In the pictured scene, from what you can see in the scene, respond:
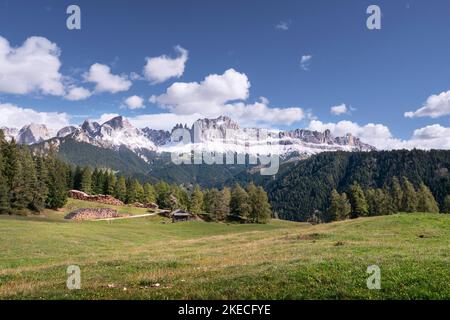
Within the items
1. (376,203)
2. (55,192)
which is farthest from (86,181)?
(376,203)

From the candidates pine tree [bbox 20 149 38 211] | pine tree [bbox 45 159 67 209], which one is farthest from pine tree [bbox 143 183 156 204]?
pine tree [bbox 20 149 38 211]

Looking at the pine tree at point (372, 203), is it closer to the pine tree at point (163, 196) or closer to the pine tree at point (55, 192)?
the pine tree at point (163, 196)

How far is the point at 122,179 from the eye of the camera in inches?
6166

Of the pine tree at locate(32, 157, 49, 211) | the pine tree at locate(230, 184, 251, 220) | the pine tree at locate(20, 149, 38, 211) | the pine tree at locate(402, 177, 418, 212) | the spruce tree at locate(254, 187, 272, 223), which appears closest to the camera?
the pine tree at locate(20, 149, 38, 211)

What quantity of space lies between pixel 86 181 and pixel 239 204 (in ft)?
203

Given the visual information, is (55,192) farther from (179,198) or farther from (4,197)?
(179,198)

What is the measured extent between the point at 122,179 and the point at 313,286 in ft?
484

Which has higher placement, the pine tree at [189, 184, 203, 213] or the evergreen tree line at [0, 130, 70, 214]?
the evergreen tree line at [0, 130, 70, 214]

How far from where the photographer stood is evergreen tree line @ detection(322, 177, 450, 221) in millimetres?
122794

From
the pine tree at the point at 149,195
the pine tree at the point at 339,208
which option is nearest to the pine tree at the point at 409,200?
the pine tree at the point at 339,208

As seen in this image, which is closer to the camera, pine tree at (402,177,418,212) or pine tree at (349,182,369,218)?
pine tree at (402,177,418,212)

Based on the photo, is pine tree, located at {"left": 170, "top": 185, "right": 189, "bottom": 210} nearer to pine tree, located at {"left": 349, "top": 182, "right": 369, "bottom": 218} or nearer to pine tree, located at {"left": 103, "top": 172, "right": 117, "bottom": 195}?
pine tree, located at {"left": 103, "top": 172, "right": 117, "bottom": 195}

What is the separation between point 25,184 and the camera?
4043 inches
